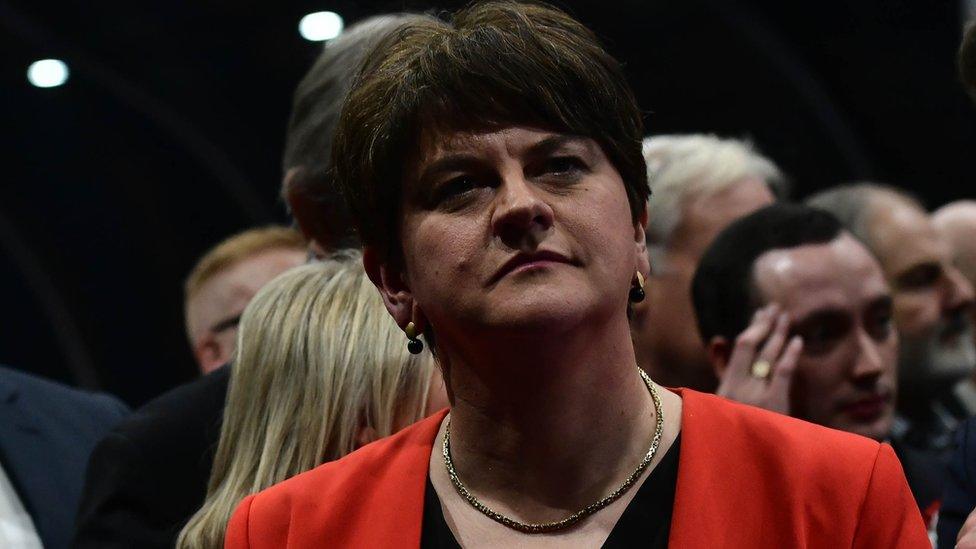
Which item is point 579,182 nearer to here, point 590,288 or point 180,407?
point 590,288

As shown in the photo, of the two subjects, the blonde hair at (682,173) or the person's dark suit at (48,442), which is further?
the blonde hair at (682,173)

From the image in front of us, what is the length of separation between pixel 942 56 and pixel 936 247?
53.7 inches

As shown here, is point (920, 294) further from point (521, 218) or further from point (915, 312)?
point (521, 218)

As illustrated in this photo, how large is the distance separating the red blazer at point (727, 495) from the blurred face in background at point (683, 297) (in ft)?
4.71

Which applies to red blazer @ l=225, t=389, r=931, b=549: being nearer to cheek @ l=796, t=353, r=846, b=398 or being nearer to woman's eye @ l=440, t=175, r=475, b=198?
woman's eye @ l=440, t=175, r=475, b=198

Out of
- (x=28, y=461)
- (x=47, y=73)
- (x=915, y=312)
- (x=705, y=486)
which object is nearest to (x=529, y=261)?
(x=705, y=486)

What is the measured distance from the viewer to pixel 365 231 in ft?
6.86

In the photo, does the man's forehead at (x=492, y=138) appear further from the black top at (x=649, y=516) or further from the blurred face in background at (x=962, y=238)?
the blurred face in background at (x=962, y=238)

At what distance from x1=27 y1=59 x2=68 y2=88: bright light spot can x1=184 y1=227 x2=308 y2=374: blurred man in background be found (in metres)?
1.19

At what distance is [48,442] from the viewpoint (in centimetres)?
298

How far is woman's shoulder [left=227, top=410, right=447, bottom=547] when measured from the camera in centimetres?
204

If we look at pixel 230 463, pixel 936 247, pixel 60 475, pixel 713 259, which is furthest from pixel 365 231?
pixel 936 247

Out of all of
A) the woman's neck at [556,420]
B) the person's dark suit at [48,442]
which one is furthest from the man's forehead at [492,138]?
the person's dark suit at [48,442]

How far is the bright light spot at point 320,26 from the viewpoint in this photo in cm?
473
